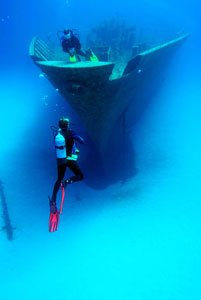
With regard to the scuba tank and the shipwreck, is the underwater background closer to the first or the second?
the shipwreck

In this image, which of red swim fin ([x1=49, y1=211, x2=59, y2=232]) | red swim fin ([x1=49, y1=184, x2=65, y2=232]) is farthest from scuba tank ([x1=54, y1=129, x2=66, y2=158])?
red swim fin ([x1=49, y1=211, x2=59, y2=232])

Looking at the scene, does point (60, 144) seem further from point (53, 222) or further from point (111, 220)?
point (111, 220)

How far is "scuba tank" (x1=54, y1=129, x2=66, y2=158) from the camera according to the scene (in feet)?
13.2

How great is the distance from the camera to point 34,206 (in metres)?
8.98

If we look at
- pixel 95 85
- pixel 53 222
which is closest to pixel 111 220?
pixel 53 222

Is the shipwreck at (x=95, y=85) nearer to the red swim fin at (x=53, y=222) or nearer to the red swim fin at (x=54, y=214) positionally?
the red swim fin at (x=54, y=214)

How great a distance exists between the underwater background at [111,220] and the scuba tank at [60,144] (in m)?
4.48

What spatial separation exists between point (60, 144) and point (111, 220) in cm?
508

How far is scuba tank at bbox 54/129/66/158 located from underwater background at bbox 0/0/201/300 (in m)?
4.48

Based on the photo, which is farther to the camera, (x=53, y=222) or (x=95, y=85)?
(x=95, y=85)

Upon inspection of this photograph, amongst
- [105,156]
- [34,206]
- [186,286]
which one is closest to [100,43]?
[105,156]

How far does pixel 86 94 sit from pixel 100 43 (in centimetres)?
975

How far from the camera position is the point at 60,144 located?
13.3 ft

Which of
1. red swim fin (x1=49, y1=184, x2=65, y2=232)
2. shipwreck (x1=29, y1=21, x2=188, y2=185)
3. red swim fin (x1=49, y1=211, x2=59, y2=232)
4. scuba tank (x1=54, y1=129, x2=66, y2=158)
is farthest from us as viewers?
shipwreck (x1=29, y1=21, x2=188, y2=185)
